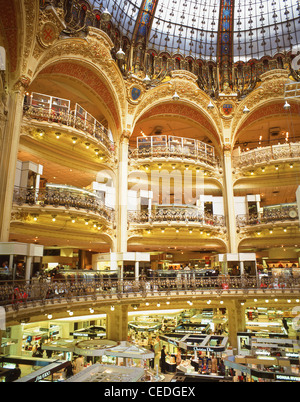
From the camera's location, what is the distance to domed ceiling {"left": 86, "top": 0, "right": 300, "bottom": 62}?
22656mm

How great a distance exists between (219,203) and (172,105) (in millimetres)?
9037

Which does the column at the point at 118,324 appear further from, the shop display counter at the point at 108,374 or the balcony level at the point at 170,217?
the shop display counter at the point at 108,374

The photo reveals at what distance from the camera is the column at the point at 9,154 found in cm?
1286

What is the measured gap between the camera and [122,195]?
2052 centimetres

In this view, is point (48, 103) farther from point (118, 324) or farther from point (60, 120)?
point (118, 324)

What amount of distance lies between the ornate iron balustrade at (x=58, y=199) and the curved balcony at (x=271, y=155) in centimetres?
1244

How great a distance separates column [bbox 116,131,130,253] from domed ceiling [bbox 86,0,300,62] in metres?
8.18

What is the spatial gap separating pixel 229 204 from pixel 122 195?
8691mm

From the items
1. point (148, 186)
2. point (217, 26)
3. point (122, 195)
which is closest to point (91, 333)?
point (122, 195)

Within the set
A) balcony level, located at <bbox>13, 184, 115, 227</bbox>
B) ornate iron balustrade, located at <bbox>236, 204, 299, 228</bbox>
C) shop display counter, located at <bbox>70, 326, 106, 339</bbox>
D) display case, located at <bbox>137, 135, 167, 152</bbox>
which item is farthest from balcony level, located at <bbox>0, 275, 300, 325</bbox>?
display case, located at <bbox>137, 135, 167, 152</bbox>

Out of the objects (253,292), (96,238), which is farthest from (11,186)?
(253,292)

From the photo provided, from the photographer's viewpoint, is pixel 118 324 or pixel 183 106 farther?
pixel 183 106

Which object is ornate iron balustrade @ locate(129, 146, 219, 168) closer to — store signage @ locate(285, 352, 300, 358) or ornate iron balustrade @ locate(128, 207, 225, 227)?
ornate iron balustrade @ locate(128, 207, 225, 227)

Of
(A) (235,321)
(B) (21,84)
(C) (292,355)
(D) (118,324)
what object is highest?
(B) (21,84)
